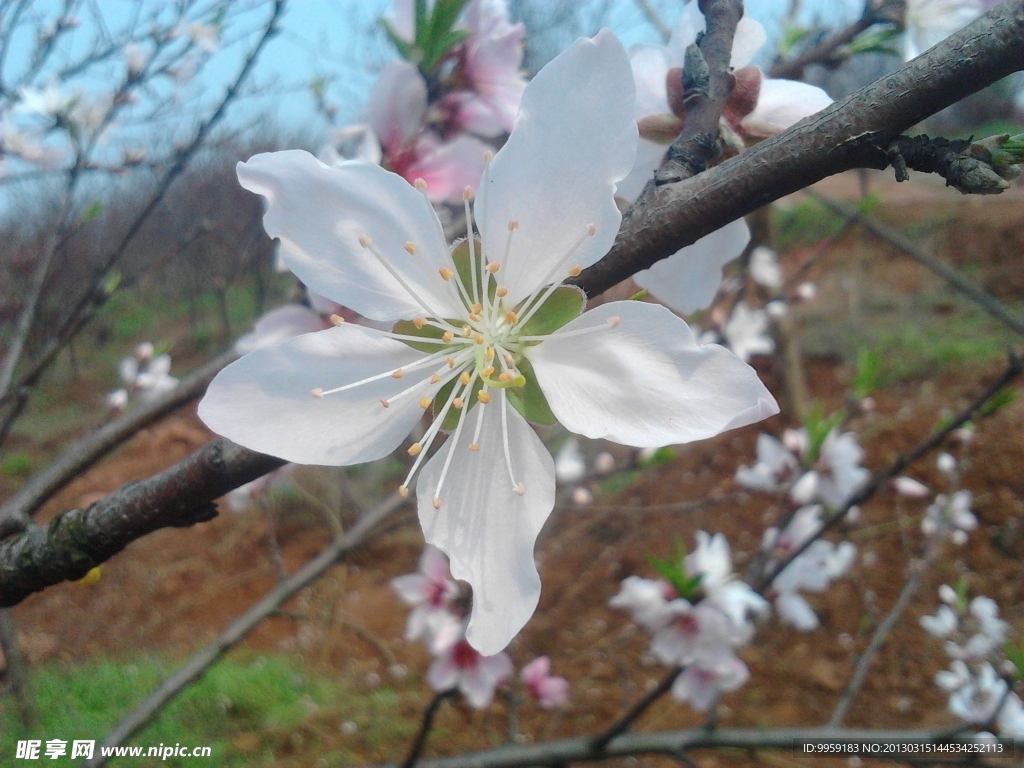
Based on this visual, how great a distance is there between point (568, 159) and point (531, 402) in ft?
0.61

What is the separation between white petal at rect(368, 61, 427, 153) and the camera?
28.3 inches

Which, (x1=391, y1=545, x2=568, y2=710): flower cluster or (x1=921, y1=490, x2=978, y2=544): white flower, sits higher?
(x1=391, y1=545, x2=568, y2=710): flower cluster

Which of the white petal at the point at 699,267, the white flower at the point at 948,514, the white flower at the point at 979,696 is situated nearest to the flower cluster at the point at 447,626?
the white petal at the point at 699,267

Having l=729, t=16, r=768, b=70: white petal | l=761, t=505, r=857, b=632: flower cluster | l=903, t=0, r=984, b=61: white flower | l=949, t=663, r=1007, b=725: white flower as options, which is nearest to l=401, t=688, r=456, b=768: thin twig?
l=761, t=505, r=857, b=632: flower cluster

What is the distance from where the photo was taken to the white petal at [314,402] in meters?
0.42

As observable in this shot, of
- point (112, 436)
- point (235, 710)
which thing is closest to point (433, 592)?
point (112, 436)

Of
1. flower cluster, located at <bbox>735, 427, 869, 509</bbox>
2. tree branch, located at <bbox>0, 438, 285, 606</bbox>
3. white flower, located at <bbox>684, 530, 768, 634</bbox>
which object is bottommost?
flower cluster, located at <bbox>735, 427, 869, 509</bbox>

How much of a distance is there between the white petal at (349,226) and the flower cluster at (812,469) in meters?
1.20

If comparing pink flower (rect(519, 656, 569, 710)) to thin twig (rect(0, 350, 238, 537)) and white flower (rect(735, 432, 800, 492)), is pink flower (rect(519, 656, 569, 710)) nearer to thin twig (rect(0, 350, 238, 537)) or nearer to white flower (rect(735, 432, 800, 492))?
white flower (rect(735, 432, 800, 492))

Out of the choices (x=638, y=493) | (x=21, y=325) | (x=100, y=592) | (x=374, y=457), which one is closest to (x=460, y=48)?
(x=374, y=457)

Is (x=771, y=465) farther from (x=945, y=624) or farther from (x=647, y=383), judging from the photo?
(x=647, y=383)

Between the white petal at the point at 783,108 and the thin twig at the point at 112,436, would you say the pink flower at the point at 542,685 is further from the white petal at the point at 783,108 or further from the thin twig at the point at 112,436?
the white petal at the point at 783,108

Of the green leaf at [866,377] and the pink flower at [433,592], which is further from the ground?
the green leaf at [866,377]

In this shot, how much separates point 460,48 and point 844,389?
4.76m
